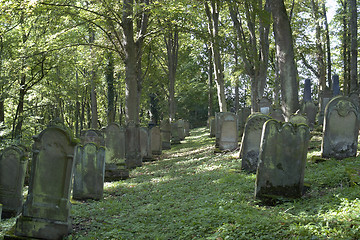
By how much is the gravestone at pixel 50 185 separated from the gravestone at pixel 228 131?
833 cm

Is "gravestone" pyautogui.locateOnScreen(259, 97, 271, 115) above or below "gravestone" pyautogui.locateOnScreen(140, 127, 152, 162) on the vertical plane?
above

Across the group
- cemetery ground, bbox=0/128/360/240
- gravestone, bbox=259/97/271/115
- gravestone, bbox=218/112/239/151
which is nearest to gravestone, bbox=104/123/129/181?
cemetery ground, bbox=0/128/360/240

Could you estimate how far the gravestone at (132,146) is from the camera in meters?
12.7

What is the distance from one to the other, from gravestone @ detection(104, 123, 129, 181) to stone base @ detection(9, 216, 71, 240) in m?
5.57

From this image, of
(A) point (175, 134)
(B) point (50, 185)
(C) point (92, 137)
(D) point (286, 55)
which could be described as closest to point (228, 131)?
(D) point (286, 55)

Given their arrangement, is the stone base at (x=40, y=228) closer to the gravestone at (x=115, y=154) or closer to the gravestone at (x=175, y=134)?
the gravestone at (x=115, y=154)

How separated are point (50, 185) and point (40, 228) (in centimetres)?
66

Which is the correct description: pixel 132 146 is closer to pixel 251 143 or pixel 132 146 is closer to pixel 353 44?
pixel 251 143

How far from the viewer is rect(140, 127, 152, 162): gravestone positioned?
46.2ft

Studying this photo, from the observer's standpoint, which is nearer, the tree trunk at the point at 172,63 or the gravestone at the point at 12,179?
the gravestone at the point at 12,179

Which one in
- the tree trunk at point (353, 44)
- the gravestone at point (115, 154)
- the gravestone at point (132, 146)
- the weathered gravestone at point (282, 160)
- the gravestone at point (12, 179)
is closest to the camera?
the weathered gravestone at point (282, 160)

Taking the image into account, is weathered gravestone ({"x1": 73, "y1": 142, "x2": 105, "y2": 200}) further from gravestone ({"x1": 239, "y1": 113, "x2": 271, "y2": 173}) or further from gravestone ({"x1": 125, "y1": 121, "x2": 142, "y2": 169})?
gravestone ({"x1": 125, "y1": 121, "x2": 142, "y2": 169})

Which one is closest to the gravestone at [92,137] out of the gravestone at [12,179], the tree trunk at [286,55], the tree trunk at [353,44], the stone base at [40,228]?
the gravestone at [12,179]

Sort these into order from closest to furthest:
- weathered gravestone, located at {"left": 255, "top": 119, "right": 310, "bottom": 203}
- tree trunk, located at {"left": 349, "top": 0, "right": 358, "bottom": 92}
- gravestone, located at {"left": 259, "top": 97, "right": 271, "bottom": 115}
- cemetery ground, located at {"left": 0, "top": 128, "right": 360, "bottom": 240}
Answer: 1. cemetery ground, located at {"left": 0, "top": 128, "right": 360, "bottom": 240}
2. weathered gravestone, located at {"left": 255, "top": 119, "right": 310, "bottom": 203}
3. tree trunk, located at {"left": 349, "top": 0, "right": 358, "bottom": 92}
4. gravestone, located at {"left": 259, "top": 97, "right": 271, "bottom": 115}
